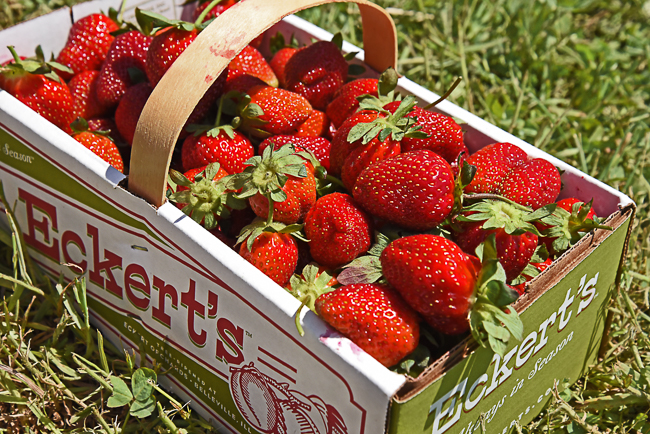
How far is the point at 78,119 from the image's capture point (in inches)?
63.1

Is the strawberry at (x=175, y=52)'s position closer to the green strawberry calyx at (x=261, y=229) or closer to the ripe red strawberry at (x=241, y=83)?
the ripe red strawberry at (x=241, y=83)

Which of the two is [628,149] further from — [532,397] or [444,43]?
[532,397]

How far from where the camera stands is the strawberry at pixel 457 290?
→ 1053 mm

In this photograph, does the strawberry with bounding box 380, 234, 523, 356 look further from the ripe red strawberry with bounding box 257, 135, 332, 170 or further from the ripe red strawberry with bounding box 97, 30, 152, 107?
the ripe red strawberry with bounding box 97, 30, 152, 107

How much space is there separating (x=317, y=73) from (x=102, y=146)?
570 millimetres

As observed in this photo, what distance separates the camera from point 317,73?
5.52ft

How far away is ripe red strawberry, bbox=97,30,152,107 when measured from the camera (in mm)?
1718

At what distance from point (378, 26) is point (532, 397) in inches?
39.4

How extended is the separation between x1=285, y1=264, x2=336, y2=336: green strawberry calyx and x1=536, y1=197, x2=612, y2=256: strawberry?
457 millimetres

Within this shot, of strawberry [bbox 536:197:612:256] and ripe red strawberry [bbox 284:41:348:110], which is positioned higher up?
ripe red strawberry [bbox 284:41:348:110]

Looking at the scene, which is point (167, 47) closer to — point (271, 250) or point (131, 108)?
point (131, 108)

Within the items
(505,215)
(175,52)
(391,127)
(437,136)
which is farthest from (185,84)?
(505,215)

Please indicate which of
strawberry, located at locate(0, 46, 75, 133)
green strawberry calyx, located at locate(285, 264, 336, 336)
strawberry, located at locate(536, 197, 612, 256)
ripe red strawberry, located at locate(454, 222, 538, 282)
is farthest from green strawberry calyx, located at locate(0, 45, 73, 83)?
strawberry, located at locate(536, 197, 612, 256)

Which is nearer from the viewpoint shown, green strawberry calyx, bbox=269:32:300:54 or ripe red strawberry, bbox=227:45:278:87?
ripe red strawberry, bbox=227:45:278:87
